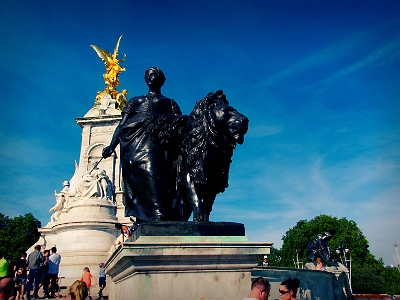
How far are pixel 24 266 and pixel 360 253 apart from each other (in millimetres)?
53810

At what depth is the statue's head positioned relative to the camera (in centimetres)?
690

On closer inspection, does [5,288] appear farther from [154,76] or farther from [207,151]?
[154,76]

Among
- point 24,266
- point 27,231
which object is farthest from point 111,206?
point 27,231

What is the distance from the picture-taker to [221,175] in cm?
556

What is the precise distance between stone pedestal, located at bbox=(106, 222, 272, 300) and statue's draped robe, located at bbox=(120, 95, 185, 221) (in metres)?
1.06

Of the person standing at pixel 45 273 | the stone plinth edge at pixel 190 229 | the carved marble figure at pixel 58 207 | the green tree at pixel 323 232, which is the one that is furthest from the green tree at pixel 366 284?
the stone plinth edge at pixel 190 229

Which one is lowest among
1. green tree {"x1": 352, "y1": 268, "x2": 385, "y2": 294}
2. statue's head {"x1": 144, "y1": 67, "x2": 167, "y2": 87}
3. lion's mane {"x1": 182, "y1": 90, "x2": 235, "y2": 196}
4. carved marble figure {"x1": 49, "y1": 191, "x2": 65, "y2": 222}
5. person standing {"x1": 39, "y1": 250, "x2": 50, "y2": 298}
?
green tree {"x1": 352, "y1": 268, "x2": 385, "y2": 294}

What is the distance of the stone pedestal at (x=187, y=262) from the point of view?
14.2 feet

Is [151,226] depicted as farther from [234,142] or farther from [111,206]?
[111,206]

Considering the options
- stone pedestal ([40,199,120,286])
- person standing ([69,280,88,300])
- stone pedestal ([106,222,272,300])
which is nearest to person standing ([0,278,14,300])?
person standing ([69,280,88,300])

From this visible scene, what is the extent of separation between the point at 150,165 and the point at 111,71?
3719 cm

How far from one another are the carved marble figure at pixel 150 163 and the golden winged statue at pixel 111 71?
32495 mm

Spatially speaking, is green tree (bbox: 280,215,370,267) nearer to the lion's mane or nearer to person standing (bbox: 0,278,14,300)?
the lion's mane

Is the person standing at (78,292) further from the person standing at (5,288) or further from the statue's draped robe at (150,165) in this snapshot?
the statue's draped robe at (150,165)
